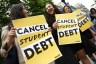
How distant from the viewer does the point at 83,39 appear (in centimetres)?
859

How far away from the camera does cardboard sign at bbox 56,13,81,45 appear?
7.27m

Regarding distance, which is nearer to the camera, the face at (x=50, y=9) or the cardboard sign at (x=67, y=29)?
the cardboard sign at (x=67, y=29)

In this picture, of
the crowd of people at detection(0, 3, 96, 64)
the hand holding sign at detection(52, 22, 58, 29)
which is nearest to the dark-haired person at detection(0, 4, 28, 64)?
the crowd of people at detection(0, 3, 96, 64)

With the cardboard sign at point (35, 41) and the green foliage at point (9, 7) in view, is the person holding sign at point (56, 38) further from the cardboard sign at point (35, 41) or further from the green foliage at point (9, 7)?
the green foliage at point (9, 7)

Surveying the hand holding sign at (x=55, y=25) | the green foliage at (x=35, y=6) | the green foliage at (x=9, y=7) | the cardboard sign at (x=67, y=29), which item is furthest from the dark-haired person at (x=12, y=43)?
the green foliage at (x=35, y=6)

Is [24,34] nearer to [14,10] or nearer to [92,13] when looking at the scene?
[14,10]

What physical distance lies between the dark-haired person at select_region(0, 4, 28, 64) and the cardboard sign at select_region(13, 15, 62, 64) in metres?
0.10

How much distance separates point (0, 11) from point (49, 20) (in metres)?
6.25

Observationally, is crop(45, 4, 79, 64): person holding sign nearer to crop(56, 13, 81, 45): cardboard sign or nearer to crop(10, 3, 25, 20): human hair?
→ crop(56, 13, 81, 45): cardboard sign

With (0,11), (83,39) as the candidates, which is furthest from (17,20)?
(0,11)

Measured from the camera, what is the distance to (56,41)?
7402mm

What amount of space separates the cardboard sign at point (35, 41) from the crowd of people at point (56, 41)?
0.10 meters

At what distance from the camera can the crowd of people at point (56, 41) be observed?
16.6ft

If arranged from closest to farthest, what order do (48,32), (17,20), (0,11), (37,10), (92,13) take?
(17,20) → (48,32) → (92,13) → (0,11) → (37,10)
